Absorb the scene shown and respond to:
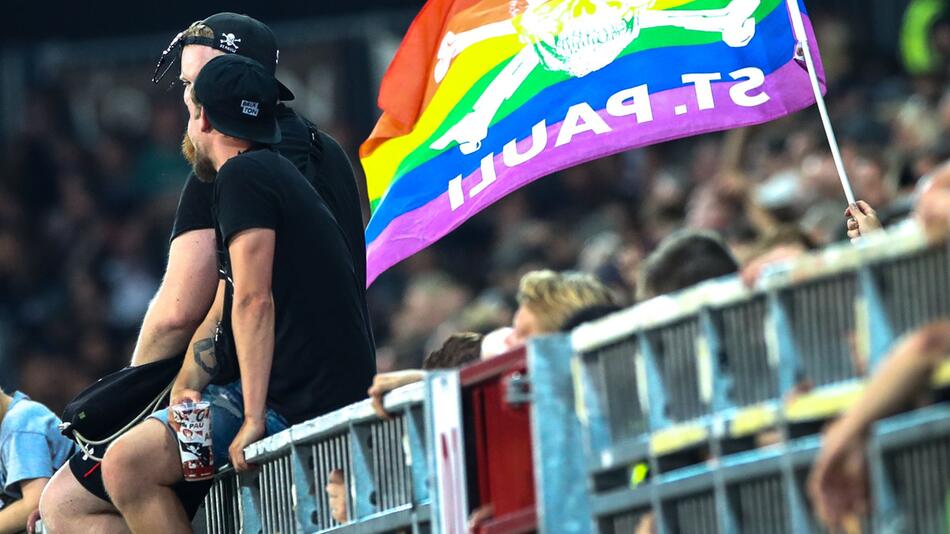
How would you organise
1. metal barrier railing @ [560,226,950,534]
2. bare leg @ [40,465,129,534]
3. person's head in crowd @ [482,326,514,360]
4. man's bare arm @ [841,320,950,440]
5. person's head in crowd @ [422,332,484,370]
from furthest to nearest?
1. person's head in crowd @ [422,332,484,370]
2. person's head in crowd @ [482,326,514,360]
3. bare leg @ [40,465,129,534]
4. metal barrier railing @ [560,226,950,534]
5. man's bare arm @ [841,320,950,440]

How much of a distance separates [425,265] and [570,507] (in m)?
10.7

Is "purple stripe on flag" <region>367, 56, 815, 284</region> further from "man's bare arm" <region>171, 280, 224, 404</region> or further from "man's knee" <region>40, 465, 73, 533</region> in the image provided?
"man's knee" <region>40, 465, 73, 533</region>

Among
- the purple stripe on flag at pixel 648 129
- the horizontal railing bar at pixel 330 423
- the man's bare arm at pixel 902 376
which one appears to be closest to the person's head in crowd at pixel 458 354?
the purple stripe on flag at pixel 648 129

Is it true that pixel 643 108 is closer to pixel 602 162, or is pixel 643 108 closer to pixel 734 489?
pixel 734 489

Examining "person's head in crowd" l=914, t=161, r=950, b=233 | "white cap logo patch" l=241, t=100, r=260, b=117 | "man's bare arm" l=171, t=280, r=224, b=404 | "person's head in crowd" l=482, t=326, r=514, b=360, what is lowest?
"person's head in crowd" l=914, t=161, r=950, b=233

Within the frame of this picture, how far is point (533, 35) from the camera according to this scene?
7.06 meters

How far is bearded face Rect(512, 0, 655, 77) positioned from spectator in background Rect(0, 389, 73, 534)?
2197 millimetres

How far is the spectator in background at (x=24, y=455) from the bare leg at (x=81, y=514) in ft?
3.01

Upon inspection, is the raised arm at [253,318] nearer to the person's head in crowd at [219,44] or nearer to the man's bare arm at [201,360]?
the man's bare arm at [201,360]

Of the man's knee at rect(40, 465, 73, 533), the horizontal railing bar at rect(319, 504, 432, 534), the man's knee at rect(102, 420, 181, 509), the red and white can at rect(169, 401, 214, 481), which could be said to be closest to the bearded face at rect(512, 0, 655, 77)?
the red and white can at rect(169, 401, 214, 481)

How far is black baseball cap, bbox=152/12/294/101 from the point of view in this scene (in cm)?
585

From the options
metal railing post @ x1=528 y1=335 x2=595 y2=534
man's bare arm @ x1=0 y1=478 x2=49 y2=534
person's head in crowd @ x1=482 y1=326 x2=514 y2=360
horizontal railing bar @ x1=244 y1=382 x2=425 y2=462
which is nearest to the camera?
metal railing post @ x1=528 y1=335 x2=595 y2=534

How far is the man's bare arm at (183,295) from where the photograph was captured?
224 inches

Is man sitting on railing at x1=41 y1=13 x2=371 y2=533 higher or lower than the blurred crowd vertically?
lower
